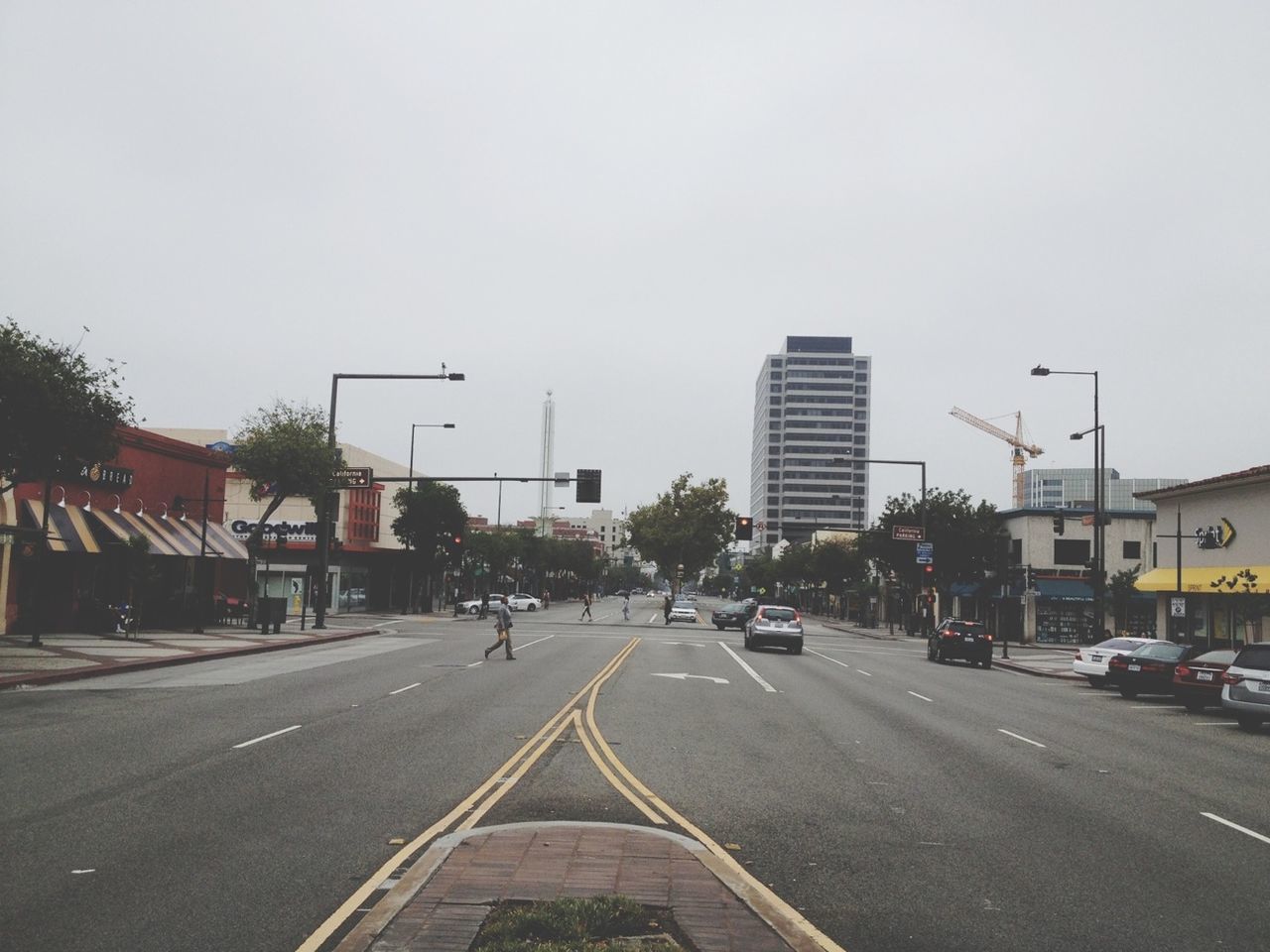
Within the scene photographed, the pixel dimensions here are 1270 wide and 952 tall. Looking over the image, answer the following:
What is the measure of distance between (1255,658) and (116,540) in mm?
30526

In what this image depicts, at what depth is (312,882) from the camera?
22.8 feet

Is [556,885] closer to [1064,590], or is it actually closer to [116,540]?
[116,540]

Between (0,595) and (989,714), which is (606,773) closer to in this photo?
(989,714)

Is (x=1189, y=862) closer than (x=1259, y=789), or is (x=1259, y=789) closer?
(x=1189, y=862)

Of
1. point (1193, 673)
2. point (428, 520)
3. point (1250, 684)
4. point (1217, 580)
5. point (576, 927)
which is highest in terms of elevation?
point (428, 520)

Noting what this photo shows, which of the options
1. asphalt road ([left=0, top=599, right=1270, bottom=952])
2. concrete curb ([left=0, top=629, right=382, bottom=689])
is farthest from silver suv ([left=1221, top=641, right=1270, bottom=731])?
concrete curb ([left=0, top=629, right=382, bottom=689])

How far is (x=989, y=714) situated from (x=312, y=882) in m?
15.1

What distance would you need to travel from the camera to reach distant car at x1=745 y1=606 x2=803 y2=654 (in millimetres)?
37312

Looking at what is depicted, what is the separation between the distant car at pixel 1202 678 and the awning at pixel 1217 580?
8593 mm

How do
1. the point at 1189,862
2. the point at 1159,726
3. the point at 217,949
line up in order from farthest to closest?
the point at 1159,726 < the point at 1189,862 < the point at 217,949

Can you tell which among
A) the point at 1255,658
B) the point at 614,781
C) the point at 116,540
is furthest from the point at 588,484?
the point at 614,781

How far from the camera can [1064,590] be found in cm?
5625

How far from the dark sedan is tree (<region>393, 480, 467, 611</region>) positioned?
43.1 meters

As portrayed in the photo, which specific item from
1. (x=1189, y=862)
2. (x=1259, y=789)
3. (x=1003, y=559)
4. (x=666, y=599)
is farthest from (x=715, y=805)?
(x=666, y=599)
